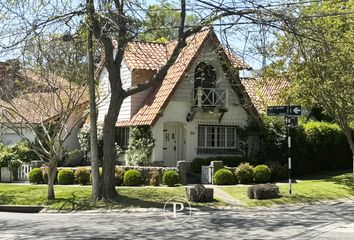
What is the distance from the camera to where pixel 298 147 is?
26.9 m

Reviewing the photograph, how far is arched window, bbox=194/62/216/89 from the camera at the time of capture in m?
27.3

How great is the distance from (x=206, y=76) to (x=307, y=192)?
10.1 metres

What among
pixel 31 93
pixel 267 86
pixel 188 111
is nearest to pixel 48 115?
pixel 31 93

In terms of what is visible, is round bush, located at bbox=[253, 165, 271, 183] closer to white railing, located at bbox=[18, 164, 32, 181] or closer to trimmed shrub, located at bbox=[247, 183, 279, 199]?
trimmed shrub, located at bbox=[247, 183, 279, 199]

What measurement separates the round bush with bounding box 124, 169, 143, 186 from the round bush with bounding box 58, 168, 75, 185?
255 cm

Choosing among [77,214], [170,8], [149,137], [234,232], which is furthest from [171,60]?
[149,137]

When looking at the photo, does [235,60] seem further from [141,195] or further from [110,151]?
[141,195]

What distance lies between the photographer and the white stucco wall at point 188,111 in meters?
26.3

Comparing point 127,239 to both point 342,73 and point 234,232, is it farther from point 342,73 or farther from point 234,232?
point 342,73

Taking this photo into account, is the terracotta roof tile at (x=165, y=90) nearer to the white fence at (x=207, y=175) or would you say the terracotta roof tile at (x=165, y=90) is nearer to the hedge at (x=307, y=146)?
the white fence at (x=207, y=175)

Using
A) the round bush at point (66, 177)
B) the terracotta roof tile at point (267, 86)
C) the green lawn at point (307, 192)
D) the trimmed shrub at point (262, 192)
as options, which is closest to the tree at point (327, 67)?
the terracotta roof tile at point (267, 86)

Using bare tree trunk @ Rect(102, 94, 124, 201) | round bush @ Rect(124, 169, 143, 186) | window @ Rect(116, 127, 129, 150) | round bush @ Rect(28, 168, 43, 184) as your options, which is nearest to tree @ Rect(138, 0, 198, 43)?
bare tree trunk @ Rect(102, 94, 124, 201)

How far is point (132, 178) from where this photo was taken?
21922mm

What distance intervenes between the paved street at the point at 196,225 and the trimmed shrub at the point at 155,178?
19.3 feet
